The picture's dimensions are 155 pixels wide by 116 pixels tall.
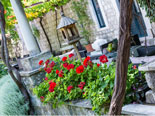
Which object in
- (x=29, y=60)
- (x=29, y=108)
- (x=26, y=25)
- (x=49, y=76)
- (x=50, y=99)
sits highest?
(x=26, y=25)

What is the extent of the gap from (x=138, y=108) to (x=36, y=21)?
502 inches

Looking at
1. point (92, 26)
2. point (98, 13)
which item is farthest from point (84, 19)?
point (98, 13)

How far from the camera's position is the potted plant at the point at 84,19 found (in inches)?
409

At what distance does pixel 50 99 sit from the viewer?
400cm

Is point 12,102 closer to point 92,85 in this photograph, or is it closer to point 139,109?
point 92,85

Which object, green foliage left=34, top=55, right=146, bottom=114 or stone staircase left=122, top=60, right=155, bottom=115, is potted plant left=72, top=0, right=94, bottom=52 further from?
stone staircase left=122, top=60, right=155, bottom=115

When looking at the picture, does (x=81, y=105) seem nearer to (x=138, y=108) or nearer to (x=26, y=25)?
(x=138, y=108)

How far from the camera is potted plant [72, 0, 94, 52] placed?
1038cm

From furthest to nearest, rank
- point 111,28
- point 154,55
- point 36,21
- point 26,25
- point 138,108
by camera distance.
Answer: point 36,21
point 111,28
point 26,25
point 154,55
point 138,108

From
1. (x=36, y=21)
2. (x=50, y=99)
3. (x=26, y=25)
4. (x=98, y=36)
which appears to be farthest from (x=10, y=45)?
(x=50, y=99)

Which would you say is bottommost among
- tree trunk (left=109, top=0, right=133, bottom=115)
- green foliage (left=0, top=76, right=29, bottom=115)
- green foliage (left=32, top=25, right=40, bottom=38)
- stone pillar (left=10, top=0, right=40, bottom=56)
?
green foliage (left=0, top=76, right=29, bottom=115)

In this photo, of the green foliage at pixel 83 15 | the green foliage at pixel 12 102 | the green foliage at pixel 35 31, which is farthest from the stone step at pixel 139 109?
the green foliage at pixel 35 31

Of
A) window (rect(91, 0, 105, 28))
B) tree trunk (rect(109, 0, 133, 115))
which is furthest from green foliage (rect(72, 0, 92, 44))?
tree trunk (rect(109, 0, 133, 115))

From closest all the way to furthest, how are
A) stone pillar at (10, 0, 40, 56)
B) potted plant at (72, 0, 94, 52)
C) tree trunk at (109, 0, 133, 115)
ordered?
1. tree trunk at (109, 0, 133, 115)
2. stone pillar at (10, 0, 40, 56)
3. potted plant at (72, 0, 94, 52)
